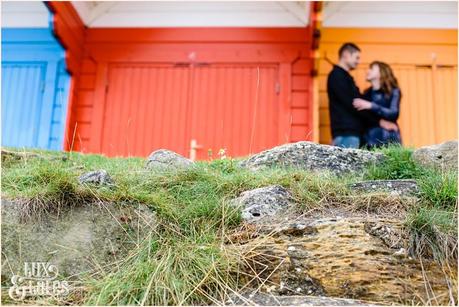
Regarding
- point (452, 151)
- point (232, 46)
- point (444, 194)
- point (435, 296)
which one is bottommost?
point (435, 296)

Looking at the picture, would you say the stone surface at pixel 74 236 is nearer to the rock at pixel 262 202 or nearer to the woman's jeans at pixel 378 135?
the rock at pixel 262 202

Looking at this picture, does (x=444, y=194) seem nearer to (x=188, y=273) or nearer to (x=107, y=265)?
(x=188, y=273)

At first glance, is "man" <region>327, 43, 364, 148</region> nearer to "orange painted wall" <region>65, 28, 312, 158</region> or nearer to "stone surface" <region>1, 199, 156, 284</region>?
"orange painted wall" <region>65, 28, 312, 158</region>

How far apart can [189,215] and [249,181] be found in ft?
1.88

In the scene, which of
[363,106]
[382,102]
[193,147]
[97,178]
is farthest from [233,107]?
[97,178]

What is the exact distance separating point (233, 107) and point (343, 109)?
5.23 ft

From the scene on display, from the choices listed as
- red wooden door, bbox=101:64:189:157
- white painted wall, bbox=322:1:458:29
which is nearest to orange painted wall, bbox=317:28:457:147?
white painted wall, bbox=322:1:458:29

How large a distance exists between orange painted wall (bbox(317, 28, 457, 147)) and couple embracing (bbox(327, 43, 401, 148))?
0.60m

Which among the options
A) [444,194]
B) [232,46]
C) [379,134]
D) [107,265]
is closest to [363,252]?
[444,194]

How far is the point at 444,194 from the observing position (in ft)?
11.3

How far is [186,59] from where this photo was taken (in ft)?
28.0

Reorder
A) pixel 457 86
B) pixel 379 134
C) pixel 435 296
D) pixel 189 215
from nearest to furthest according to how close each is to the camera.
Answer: pixel 435 296 → pixel 189 215 → pixel 379 134 → pixel 457 86

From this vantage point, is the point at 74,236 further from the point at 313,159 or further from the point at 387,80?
the point at 387,80

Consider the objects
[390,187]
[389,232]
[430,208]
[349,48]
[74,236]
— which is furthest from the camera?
[349,48]
